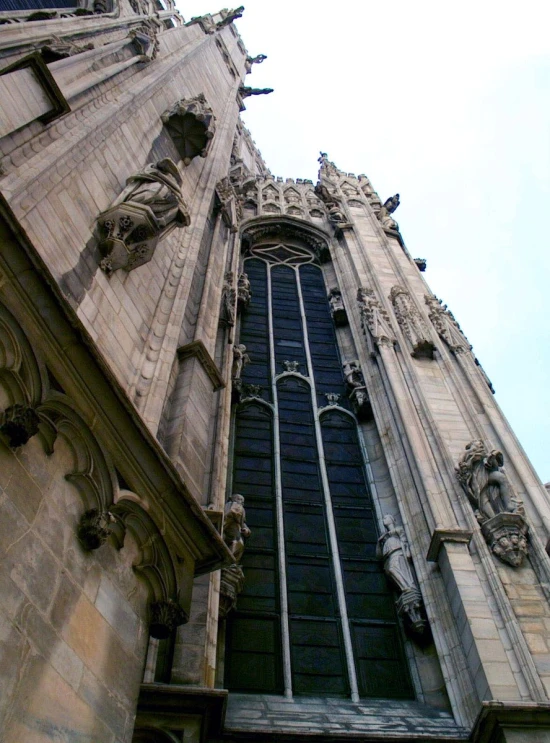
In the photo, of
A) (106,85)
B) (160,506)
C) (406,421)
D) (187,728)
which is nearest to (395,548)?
(406,421)

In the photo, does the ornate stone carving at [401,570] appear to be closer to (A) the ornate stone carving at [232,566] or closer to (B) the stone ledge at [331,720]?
(B) the stone ledge at [331,720]

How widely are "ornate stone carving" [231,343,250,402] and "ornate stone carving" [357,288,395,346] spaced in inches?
102

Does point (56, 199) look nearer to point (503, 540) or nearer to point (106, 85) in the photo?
point (106, 85)

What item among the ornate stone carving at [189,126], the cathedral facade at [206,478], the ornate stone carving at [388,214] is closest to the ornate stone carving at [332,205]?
the ornate stone carving at [388,214]

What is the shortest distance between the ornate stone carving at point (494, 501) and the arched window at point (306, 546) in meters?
1.66

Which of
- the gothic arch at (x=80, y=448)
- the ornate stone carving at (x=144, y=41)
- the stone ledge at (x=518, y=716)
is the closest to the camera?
the gothic arch at (x=80, y=448)

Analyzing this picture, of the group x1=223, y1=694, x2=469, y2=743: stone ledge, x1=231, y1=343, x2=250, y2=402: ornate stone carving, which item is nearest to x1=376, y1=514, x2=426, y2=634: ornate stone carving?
x1=223, y1=694, x2=469, y2=743: stone ledge

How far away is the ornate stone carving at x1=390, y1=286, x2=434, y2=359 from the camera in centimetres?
1394

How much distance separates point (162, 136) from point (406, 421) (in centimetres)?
709

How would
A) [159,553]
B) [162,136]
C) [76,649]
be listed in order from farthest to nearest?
[162,136], [159,553], [76,649]

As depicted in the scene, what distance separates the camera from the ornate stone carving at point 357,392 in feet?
44.6

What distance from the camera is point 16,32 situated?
10836 mm

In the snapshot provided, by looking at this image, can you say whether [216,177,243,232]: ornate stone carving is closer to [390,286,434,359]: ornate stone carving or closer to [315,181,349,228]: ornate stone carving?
[390,286,434,359]: ornate stone carving

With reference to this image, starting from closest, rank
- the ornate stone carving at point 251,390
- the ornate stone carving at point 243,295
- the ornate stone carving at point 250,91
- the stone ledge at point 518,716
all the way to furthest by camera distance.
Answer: the stone ledge at point 518,716 → the ornate stone carving at point 251,390 → the ornate stone carving at point 243,295 → the ornate stone carving at point 250,91
